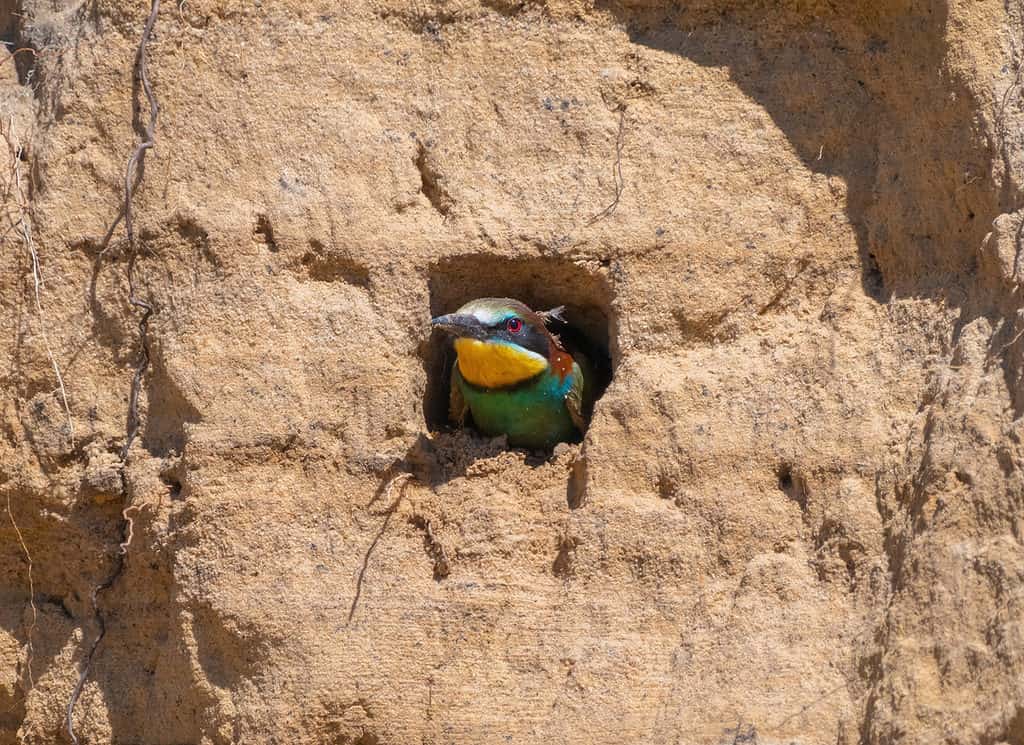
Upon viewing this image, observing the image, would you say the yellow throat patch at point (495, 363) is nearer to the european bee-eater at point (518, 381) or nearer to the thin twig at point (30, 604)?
the european bee-eater at point (518, 381)

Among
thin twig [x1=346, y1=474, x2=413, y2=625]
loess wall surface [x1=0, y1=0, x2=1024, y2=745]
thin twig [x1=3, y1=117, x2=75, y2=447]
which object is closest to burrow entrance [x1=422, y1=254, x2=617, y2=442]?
loess wall surface [x1=0, y1=0, x2=1024, y2=745]

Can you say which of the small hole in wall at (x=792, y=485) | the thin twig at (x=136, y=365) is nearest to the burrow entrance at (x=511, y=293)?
the small hole in wall at (x=792, y=485)

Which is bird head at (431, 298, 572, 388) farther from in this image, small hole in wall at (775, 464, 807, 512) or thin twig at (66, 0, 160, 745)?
small hole in wall at (775, 464, 807, 512)

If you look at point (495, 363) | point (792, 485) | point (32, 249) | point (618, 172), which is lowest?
point (495, 363)

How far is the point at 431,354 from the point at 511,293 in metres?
0.27

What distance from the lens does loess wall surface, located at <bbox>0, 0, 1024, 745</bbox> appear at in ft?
9.66

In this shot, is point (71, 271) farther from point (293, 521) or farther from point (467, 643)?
point (467, 643)

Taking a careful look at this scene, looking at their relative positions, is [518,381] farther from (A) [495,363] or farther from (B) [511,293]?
(B) [511,293]

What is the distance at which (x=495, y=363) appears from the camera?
373 centimetres

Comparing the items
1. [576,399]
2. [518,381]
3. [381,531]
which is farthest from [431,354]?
[381,531]

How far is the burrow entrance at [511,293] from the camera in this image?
335 cm

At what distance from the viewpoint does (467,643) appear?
3008mm

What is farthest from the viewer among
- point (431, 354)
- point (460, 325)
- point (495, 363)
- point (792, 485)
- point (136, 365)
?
point (495, 363)

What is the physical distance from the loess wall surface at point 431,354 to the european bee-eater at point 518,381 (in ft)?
0.54
